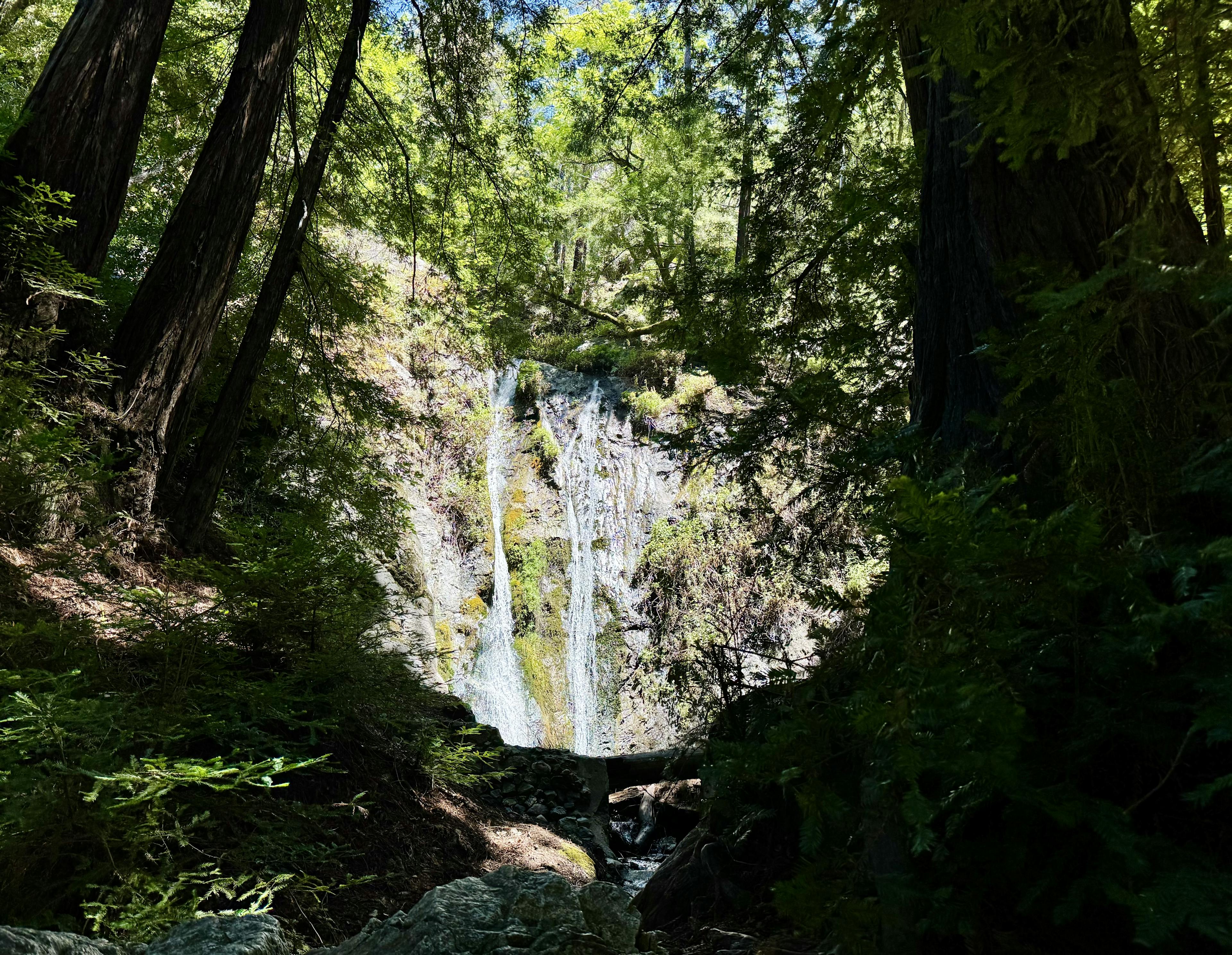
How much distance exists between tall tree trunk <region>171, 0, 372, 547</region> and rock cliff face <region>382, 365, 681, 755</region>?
4.16 meters

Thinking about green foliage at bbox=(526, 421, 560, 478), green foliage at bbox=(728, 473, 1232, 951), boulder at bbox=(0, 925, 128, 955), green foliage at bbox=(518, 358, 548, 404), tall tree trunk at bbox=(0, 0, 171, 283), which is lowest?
boulder at bbox=(0, 925, 128, 955)

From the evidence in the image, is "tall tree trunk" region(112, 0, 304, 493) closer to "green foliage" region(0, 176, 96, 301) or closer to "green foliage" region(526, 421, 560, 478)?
"green foliage" region(0, 176, 96, 301)

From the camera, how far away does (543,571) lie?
13.2 m

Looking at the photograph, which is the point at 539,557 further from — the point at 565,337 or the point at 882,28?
the point at 882,28

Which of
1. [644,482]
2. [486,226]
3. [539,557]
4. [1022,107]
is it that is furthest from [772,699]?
[644,482]

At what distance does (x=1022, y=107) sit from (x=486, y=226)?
631 centimetres

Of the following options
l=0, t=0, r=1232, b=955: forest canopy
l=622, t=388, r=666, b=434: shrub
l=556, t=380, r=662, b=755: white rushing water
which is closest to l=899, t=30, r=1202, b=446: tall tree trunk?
l=0, t=0, r=1232, b=955: forest canopy

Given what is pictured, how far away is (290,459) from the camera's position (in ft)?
23.3

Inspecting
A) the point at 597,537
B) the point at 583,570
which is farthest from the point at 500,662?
the point at 597,537

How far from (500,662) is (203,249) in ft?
26.7

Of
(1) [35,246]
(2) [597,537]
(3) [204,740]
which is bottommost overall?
(3) [204,740]

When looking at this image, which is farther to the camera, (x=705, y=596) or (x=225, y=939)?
(x=705, y=596)

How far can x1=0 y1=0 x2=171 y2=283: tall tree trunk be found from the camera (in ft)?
15.1

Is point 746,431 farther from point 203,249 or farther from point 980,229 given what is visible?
point 203,249
